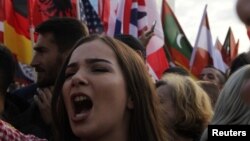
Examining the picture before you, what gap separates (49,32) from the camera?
323 cm

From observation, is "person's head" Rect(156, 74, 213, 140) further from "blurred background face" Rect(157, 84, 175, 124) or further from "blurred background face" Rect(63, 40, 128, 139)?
"blurred background face" Rect(63, 40, 128, 139)

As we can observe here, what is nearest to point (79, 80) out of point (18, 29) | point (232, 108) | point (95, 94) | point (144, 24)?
point (95, 94)

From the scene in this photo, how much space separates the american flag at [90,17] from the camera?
16.2 feet

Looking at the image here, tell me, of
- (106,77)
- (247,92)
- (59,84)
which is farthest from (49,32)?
(247,92)

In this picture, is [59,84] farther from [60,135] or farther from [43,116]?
[43,116]

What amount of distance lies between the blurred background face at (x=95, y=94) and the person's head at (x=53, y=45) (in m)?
1.08

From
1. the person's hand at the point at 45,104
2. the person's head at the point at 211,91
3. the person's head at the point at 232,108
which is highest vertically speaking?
Answer: the person's head at the point at 232,108

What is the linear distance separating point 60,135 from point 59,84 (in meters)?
0.20

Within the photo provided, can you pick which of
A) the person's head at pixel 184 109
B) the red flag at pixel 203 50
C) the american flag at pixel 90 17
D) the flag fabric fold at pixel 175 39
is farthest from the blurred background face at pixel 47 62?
the flag fabric fold at pixel 175 39

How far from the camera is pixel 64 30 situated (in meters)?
3.24

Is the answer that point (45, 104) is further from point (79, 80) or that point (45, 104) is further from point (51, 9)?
point (51, 9)

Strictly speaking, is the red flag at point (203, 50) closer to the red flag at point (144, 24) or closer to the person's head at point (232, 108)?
the red flag at point (144, 24)

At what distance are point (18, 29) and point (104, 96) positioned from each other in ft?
12.8

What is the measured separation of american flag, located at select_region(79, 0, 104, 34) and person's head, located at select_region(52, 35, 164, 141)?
2896 mm
